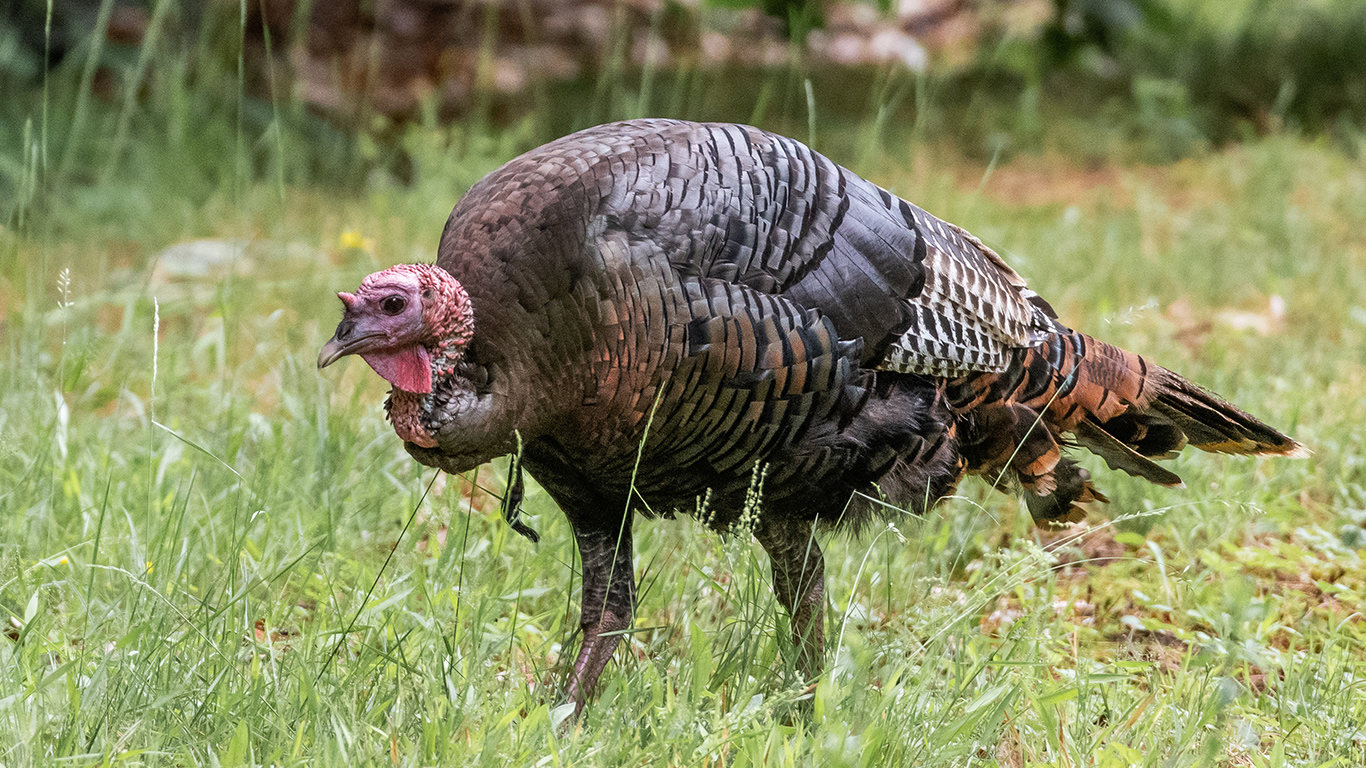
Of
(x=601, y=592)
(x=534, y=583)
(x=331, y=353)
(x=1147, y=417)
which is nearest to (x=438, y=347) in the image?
(x=331, y=353)

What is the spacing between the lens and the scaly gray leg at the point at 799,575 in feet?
9.53

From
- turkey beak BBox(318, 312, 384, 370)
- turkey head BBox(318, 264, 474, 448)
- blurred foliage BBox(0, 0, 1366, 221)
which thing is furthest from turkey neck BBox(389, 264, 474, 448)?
blurred foliage BBox(0, 0, 1366, 221)

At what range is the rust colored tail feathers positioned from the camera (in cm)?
301

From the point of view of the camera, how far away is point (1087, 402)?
310 centimetres

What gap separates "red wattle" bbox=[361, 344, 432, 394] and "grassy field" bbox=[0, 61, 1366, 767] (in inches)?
10.0

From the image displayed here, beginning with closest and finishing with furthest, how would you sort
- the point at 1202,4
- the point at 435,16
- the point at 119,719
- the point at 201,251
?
the point at 119,719 < the point at 201,251 < the point at 435,16 < the point at 1202,4

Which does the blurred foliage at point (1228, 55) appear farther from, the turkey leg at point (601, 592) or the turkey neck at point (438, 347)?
the turkey neck at point (438, 347)

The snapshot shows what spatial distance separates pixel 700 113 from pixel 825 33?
4.93 ft

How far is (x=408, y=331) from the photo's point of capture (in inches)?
91.4

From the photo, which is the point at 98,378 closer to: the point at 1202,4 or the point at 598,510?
the point at 598,510

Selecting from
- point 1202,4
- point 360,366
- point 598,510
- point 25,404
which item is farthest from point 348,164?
point 1202,4

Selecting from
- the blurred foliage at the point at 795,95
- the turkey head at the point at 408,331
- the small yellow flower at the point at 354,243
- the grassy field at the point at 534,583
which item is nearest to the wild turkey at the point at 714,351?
the turkey head at the point at 408,331

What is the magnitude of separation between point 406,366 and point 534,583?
42.1 inches

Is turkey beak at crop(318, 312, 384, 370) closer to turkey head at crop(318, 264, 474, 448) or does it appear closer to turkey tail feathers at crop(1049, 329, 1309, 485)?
turkey head at crop(318, 264, 474, 448)
